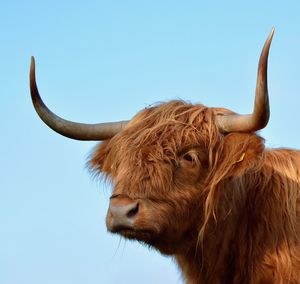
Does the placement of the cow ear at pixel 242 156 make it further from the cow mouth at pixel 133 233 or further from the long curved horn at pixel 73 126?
the long curved horn at pixel 73 126

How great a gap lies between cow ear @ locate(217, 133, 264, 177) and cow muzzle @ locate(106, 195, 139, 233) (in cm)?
92

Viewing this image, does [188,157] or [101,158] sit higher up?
[188,157]

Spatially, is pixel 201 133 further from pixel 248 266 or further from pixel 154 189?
pixel 248 266

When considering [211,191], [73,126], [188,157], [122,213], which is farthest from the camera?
[73,126]

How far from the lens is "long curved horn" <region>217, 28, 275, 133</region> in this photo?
5.98 meters

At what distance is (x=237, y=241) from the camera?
22.6 ft

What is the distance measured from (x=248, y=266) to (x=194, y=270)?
0.51 meters

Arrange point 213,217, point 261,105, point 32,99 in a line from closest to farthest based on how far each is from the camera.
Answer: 1. point 261,105
2. point 213,217
3. point 32,99

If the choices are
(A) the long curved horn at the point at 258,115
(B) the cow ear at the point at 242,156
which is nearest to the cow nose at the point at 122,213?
(B) the cow ear at the point at 242,156

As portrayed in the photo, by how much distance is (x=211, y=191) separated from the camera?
6582 mm

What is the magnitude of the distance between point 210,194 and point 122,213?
87 cm

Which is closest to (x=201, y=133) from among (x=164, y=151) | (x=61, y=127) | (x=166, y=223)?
(x=164, y=151)

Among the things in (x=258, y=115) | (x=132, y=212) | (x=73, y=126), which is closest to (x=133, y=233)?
(x=132, y=212)

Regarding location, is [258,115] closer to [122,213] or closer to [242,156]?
[242,156]
